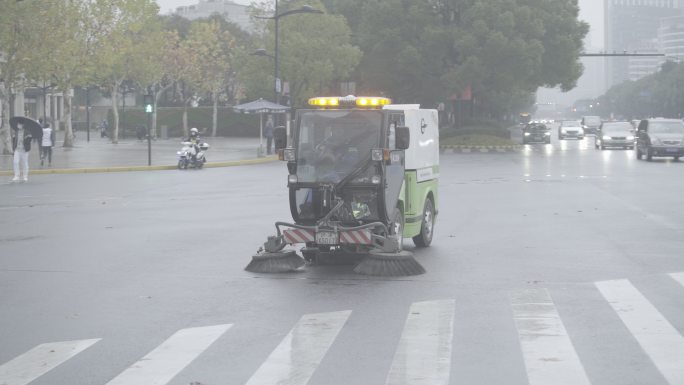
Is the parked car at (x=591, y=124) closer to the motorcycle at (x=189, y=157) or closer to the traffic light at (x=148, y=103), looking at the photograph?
the traffic light at (x=148, y=103)

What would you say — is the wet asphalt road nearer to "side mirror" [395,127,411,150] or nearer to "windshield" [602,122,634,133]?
"side mirror" [395,127,411,150]

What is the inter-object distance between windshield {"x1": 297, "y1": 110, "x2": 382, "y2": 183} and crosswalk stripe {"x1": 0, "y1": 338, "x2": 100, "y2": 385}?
208 inches

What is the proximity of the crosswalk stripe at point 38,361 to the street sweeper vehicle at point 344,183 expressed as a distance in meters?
4.41

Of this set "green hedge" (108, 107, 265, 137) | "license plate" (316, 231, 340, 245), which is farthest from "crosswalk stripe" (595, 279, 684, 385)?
"green hedge" (108, 107, 265, 137)

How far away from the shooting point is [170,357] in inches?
327

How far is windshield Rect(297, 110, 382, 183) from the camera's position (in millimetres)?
13695

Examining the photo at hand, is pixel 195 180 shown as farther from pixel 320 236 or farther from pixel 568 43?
pixel 568 43

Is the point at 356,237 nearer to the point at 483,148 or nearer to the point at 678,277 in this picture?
the point at 678,277

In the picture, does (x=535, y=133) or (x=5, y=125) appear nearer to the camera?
(x=5, y=125)

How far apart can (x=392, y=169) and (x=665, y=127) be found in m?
32.7

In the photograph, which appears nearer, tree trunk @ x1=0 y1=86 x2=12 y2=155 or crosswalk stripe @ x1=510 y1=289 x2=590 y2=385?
crosswalk stripe @ x1=510 y1=289 x2=590 y2=385

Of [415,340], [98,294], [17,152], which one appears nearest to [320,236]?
[98,294]

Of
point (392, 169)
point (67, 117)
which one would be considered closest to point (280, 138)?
point (392, 169)

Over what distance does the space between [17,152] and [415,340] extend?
24.1 m
